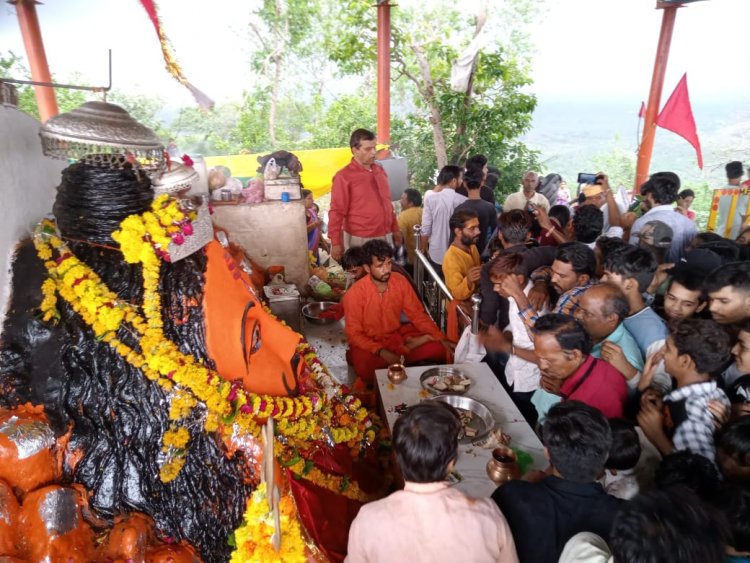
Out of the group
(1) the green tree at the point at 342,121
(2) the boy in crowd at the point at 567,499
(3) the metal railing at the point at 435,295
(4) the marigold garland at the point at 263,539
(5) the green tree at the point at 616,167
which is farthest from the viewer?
(5) the green tree at the point at 616,167

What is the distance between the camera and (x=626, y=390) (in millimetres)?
2824

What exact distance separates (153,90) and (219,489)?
13334 millimetres

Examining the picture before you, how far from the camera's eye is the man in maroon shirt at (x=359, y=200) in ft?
18.5

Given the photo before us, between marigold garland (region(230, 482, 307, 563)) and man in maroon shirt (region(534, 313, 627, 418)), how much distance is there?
1.54 m

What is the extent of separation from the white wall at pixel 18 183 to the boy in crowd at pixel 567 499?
2463mm

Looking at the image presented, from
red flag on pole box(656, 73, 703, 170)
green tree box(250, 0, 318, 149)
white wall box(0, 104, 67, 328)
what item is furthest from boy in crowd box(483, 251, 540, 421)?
green tree box(250, 0, 318, 149)

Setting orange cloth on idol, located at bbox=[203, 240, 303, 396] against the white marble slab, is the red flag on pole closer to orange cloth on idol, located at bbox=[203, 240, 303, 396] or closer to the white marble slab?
the white marble slab

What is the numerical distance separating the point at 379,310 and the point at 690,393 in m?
2.64

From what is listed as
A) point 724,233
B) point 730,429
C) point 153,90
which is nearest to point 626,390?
point 730,429

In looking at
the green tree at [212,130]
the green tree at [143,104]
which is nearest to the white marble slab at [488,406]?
the green tree at [143,104]

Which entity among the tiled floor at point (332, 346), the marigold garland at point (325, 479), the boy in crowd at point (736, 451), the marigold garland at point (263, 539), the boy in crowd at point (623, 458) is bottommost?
the tiled floor at point (332, 346)

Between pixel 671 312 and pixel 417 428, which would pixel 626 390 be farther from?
pixel 417 428

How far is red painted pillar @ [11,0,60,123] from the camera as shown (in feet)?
25.7

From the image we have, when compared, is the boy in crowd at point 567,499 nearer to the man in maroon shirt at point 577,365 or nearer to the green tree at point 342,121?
the man in maroon shirt at point 577,365
